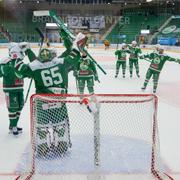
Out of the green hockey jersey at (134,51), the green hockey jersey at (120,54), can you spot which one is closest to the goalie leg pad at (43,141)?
the green hockey jersey at (120,54)

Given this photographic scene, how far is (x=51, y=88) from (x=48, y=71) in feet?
0.66

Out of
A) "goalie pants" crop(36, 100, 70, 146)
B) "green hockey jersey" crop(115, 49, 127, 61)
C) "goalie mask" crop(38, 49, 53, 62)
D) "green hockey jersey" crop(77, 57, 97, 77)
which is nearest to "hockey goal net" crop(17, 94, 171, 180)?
"goalie pants" crop(36, 100, 70, 146)

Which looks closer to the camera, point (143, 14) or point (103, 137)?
point (103, 137)

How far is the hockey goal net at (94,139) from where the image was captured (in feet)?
12.9

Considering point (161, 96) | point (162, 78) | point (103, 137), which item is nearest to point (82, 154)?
point (103, 137)

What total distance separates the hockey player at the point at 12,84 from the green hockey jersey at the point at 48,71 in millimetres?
512

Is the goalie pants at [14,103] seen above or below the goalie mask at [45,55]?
below

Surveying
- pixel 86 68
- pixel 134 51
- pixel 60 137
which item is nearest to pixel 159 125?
pixel 86 68

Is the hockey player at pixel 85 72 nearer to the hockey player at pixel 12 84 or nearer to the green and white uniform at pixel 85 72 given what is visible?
the green and white uniform at pixel 85 72

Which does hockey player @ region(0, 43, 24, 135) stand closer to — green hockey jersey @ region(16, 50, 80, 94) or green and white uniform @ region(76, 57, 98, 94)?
green hockey jersey @ region(16, 50, 80, 94)

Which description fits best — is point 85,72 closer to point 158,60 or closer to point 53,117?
point 158,60

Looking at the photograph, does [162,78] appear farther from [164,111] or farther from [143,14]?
[143,14]

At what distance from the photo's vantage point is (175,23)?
30219mm

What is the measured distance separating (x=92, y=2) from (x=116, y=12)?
227 cm
